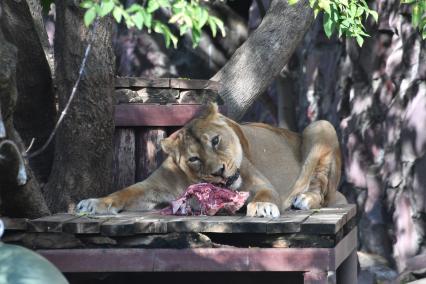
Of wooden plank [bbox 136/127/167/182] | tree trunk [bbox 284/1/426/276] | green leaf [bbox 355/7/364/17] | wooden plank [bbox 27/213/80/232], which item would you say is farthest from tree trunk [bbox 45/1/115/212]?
tree trunk [bbox 284/1/426/276]

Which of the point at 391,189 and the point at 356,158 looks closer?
the point at 391,189

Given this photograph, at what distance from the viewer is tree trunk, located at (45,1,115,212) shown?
611 cm

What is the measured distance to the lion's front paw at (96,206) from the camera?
5.62 metres

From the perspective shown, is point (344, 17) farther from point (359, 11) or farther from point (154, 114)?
point (154, 114)

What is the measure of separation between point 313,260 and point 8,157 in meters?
1.61

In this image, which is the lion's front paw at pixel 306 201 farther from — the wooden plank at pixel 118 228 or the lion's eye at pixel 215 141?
the wooden plank at pixel 118 228

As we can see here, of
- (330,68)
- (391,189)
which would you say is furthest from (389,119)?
(330,68)

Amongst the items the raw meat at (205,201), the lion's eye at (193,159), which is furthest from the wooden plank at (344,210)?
the lion's eye at (193,159)

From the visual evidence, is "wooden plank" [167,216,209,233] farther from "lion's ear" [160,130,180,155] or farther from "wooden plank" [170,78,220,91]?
"wooden plank" [170,78,220,91]

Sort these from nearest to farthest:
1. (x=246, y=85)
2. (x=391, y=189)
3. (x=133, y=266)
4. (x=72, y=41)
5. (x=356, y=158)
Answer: (x=133, y=266)
(x=72, y=41)
(x=246, y=85)
(x=391, y=189)
(x=356, y=158)

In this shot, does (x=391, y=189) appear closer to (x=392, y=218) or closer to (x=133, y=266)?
(x=392, y=218)

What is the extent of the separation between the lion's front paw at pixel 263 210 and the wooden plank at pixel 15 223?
4.05 feet

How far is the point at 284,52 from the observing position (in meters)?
7.63

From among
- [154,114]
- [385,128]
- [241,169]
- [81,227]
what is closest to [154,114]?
[154,114]
